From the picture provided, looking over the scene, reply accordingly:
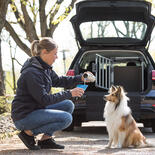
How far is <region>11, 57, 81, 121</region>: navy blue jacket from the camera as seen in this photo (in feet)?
21.2

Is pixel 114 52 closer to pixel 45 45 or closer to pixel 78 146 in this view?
pixel 78 146

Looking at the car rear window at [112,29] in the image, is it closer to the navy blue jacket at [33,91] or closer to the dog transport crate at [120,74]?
the dog transport crate at [120,74]

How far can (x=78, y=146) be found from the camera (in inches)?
298

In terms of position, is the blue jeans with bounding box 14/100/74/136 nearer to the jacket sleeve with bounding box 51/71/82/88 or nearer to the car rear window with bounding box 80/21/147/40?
the jacket sleeve with bounding box 51/71/82/88

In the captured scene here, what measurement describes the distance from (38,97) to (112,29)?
14.6 ft

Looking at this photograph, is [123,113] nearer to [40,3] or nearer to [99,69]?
[99,69]

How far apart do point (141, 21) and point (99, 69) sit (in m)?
1.31

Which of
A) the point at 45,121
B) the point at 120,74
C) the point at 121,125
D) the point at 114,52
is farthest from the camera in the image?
the point at 114,52

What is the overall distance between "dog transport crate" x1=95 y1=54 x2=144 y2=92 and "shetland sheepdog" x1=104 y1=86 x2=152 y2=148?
2.05 metres

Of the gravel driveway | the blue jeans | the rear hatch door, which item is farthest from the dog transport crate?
the blue jeans

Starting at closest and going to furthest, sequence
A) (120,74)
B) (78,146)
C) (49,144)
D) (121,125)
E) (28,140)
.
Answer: (28,140), (49,144), (78,146), (121,125), (120,74)

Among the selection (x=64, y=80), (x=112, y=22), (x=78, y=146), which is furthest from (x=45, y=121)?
(x=112, y=22)

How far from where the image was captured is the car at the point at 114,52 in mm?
9578

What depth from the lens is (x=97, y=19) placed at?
407 inches
